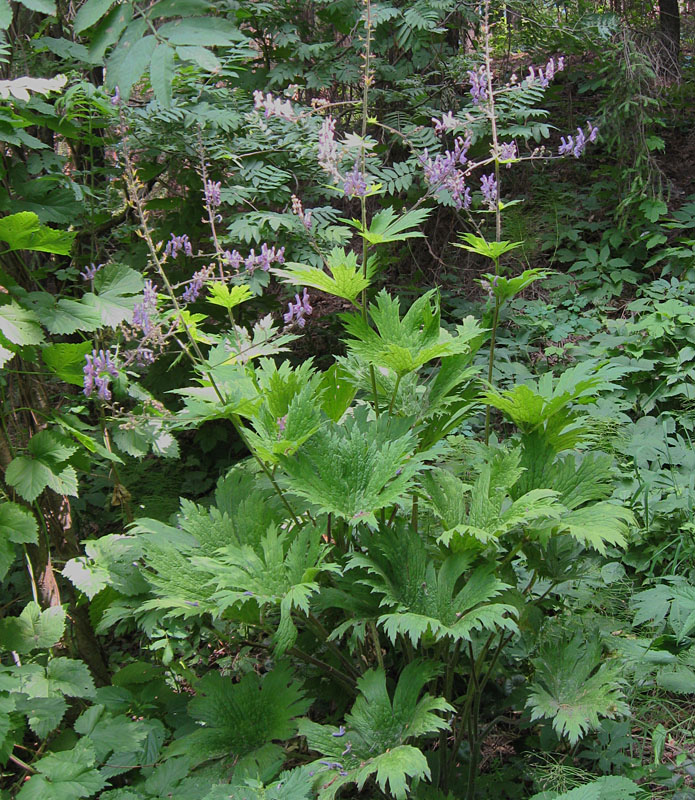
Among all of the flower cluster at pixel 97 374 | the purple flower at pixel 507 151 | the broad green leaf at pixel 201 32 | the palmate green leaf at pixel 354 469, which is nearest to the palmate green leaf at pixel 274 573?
the palmate green leaf at pixel 354 469

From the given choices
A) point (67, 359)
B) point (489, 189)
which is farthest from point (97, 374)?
point (489, 189)

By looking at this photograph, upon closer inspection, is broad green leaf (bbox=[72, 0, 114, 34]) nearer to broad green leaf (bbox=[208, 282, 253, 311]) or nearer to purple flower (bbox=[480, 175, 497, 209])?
broad green leaf (bbox=[208, 282, 253, 311])

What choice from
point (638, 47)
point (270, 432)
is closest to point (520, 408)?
point (270, 432)

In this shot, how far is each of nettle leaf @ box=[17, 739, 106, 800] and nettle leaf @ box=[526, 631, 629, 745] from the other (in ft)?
3.47

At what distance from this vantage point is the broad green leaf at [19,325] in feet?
6.22

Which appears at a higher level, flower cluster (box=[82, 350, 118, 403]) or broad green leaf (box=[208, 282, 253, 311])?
broad green leaf (box=[208, 282, 253, 311])

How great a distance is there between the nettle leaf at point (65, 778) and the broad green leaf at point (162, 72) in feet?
5.03

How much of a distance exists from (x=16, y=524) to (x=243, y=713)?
811 mm

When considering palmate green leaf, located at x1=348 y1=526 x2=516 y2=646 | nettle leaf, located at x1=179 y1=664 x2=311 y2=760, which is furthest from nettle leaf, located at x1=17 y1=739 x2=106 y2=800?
palmate green leaf, located at x1=348 y1=526 x2=516 y2=646

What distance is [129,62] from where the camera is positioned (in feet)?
3.54

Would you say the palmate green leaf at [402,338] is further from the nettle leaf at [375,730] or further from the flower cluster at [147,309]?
the nettle leaf at [375,730]

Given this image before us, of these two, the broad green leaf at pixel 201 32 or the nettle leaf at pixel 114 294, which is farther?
the nettle leaf at pixel 114 294

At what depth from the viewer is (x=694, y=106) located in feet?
18.6

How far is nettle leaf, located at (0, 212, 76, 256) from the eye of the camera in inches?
75.4
